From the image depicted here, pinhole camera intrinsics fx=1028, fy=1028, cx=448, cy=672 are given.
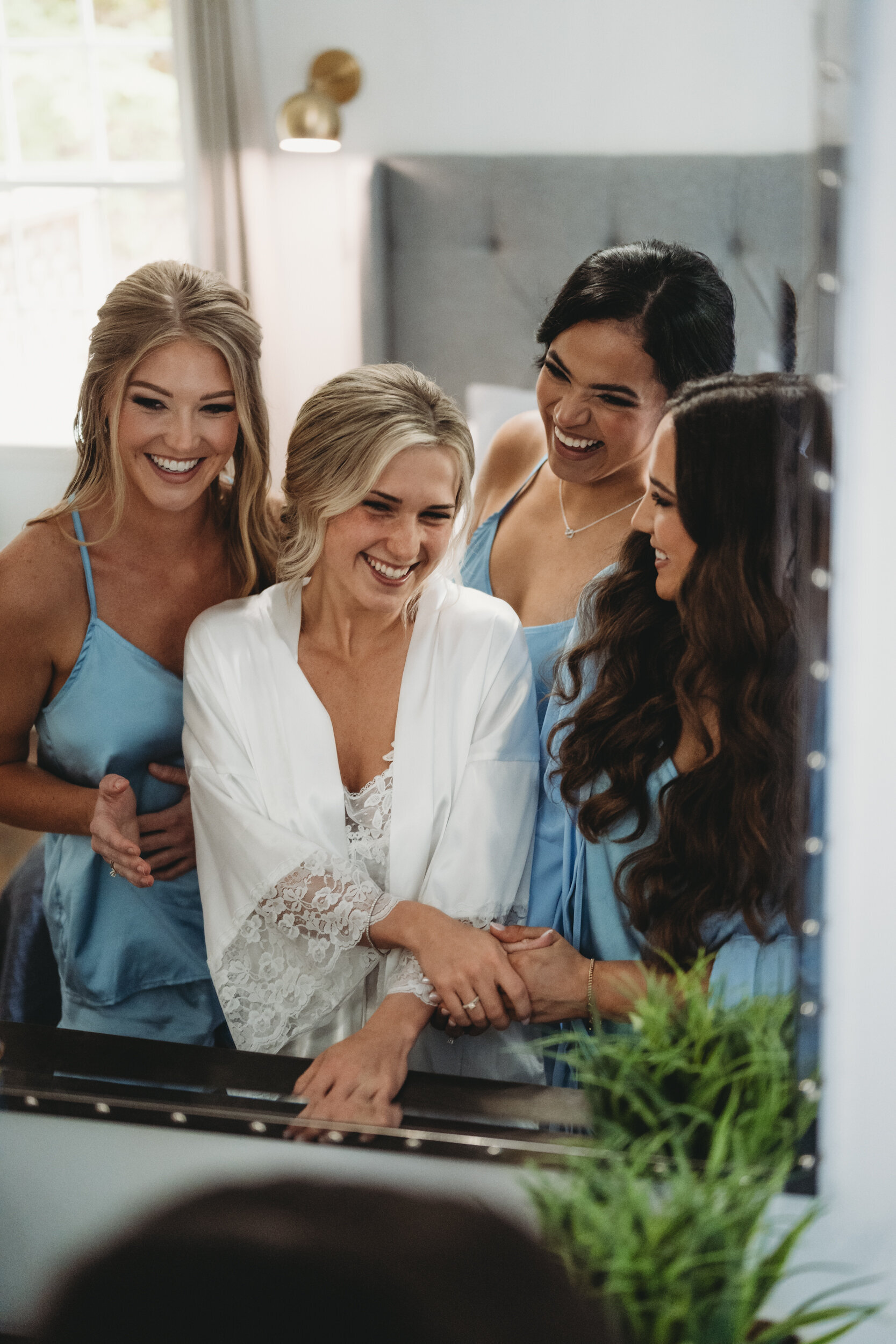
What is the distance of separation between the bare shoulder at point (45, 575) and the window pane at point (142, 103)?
342 mm

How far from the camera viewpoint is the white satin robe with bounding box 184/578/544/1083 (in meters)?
0.93

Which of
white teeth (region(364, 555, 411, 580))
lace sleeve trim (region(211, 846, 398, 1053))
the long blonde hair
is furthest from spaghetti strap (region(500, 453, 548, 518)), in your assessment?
lace sleeve trim (region(211, 846, 398, 1053))

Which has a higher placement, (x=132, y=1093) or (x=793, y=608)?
(x=793, y=608)

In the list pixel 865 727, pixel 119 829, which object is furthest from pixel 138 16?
pixel 865 727

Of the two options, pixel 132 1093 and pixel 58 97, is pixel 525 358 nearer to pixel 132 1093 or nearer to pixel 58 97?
Result: pixel 58 97

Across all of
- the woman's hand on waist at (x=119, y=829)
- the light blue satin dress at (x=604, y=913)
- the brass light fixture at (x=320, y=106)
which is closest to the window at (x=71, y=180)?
the brass light fixture at (x=320, y=106)

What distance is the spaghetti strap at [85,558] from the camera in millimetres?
975

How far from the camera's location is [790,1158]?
31.7 inches

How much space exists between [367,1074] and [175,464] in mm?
574

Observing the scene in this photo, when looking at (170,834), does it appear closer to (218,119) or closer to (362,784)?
(362,784)

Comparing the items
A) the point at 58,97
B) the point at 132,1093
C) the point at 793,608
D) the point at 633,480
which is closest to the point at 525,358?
the point at 633,480

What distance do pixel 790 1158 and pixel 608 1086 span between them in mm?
147

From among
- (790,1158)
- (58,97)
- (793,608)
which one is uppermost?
(58,97)

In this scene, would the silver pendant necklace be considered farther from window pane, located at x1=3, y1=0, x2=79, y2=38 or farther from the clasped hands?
window pane, located at x1=3, y1=0, x2=79, y2=38
